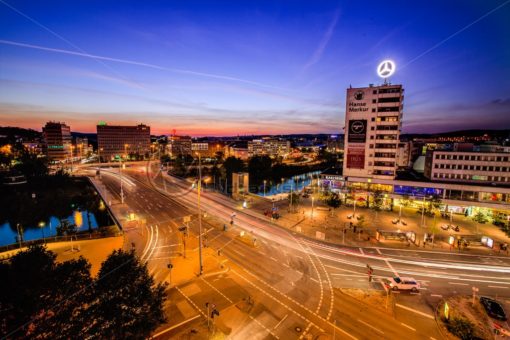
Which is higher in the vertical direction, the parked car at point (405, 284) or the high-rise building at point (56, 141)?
the high-rise building at point (56, 141)

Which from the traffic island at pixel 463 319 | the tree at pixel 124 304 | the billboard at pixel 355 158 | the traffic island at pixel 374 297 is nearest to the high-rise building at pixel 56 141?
the billboard at pixel 355 158

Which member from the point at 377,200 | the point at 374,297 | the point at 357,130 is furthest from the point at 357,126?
the point at 374,297

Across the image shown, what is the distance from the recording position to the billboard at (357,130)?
6862cm

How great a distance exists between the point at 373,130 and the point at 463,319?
55.0 meters

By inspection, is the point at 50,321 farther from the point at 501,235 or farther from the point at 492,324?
the point at 501,235

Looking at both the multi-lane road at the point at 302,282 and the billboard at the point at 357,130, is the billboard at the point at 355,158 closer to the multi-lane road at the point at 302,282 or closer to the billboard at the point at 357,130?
the billboard at the point at 357,130

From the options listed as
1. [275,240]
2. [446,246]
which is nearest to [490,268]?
[446,246]

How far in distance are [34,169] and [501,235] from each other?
154m

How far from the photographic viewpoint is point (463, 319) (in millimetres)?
20781

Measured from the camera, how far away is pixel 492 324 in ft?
71.7

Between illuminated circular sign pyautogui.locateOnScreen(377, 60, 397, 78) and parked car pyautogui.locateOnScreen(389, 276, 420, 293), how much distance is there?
2162 inches

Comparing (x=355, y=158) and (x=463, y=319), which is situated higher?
(x=355, y=158)

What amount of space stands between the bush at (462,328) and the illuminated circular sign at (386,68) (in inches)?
2347

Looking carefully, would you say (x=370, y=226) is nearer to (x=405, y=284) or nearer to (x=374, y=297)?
(x=405, y=284)
